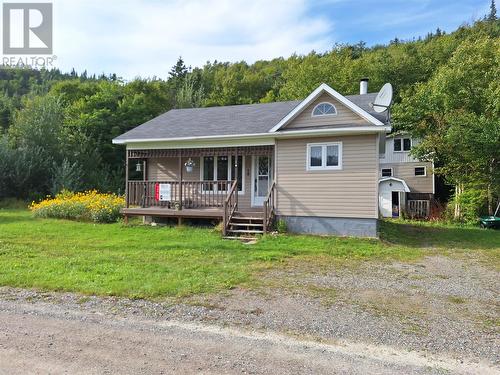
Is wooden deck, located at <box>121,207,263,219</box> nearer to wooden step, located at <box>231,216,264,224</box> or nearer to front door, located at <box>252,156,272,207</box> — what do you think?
wooden step, located at <box>231,216,264,224</box>

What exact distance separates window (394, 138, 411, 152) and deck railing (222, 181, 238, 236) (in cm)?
1725

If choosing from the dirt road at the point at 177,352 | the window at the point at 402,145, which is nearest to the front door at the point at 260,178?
the dirt road at the point at 177,352

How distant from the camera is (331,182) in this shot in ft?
39.5

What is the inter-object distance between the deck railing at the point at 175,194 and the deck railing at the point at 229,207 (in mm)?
969

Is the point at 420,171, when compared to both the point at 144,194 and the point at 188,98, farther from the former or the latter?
the point at 188,98

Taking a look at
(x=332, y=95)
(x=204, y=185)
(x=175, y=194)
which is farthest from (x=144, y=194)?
(x=332, y=95)

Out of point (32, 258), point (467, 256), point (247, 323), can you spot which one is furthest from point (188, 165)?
point (247, 323)

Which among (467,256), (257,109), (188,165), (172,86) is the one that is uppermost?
(172,86)

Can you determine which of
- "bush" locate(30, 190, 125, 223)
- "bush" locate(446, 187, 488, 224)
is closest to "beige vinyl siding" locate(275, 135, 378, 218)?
"bush" locate(30, 190, 125, 223)

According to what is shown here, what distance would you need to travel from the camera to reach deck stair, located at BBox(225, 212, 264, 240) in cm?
1198

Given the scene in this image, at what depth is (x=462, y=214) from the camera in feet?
65.2

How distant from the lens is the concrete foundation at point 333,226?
11617mm

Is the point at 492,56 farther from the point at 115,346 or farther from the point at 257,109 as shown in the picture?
the point at 115,346

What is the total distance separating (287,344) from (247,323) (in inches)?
30.3
